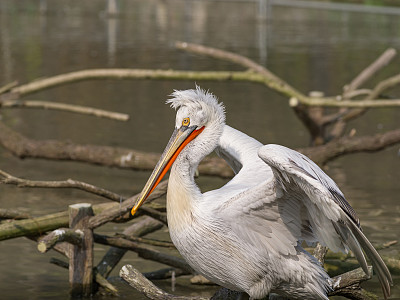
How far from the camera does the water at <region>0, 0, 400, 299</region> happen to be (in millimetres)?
7309

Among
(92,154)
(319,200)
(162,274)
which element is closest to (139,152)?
(92,154)

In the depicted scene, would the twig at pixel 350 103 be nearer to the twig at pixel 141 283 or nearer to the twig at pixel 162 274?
the twig at pixel 162 274

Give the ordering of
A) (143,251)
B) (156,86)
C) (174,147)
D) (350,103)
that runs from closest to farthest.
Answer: (174,147)
(143,251)
(350,103)
(156,86)

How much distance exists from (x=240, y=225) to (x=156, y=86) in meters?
10.2

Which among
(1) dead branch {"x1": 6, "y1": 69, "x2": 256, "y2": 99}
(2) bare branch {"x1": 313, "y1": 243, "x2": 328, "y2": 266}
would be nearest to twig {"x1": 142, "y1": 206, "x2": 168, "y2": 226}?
(2) bare branch {"x1": 313, "y1": 243, "x2": 328, "y2": 266}

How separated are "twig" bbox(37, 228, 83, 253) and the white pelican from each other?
62cm

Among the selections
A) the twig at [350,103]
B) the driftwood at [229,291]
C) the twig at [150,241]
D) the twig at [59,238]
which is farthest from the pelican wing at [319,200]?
the twig at [350,103]

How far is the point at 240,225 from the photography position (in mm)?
4395

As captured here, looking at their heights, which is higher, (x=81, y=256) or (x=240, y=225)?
(x=240, y=225)

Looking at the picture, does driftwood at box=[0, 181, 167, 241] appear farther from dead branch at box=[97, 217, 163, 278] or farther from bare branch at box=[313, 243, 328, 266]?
bare branch at box=[313, 243, 328, 266]

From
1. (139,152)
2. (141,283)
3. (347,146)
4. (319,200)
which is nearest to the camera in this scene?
(319,200)

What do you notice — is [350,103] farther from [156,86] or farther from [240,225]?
[156,86]

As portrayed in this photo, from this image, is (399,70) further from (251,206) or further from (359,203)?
(251,206)

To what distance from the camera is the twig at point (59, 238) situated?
15.5 feet
